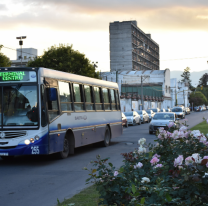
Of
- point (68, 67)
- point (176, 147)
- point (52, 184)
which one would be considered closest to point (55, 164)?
point (52, 184)

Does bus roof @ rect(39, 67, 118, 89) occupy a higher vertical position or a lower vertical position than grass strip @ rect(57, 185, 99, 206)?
higher

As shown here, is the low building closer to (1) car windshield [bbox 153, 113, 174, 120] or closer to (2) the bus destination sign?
(1) car windshield [bbox 153, 113, 174, 120]

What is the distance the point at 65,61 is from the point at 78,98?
3685 cm

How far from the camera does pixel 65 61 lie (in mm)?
51562

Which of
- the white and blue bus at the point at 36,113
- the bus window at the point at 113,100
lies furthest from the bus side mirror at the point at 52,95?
the bus window at the point at 113,100

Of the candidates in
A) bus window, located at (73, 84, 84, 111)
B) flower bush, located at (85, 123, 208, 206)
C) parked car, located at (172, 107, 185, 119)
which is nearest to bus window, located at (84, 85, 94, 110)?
bus window, located at (73, 84, 84, 111)

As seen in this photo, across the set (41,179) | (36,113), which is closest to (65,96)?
(36,113)

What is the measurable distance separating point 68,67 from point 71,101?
37.2m

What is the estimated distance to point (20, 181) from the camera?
974cm

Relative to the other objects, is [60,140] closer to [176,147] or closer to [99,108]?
[99,108]

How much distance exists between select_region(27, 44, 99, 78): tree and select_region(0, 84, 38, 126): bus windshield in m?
39.0

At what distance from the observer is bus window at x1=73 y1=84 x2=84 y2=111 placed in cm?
1500

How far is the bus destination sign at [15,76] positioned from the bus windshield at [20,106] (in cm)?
22

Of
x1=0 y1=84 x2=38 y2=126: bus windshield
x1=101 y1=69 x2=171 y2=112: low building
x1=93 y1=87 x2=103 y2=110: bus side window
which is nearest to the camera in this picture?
x1=0 y1=84 x2=38 y2=126: bus windshield
